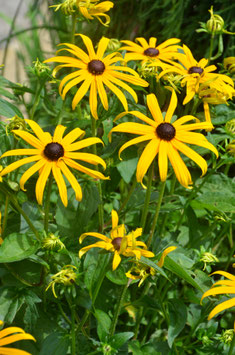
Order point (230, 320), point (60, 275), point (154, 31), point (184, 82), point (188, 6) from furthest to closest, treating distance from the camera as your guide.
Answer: point (154, 31) < point (188, 6) < point (230, 320) < point (184, 82) < point (60, 275)

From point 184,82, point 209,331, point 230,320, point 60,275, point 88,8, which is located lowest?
point 230,320

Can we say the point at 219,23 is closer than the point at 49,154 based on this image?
No

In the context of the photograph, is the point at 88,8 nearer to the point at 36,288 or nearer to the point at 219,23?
the point at 219,23

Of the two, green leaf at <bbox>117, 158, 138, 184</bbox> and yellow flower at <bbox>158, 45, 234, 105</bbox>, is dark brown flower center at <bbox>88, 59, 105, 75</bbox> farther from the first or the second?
green leaf at <bbox>117, 158, 138, 184</bbox>

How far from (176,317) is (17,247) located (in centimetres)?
38

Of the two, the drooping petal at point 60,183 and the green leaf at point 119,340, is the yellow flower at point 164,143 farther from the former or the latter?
the green leaf at point 119,340

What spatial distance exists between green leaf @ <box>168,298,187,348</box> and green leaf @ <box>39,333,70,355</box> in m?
0.21

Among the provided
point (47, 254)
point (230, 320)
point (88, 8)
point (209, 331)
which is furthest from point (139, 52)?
point (230, 320)

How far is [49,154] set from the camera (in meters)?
0.86

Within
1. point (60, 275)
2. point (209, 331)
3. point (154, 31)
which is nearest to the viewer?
point (60, 275)

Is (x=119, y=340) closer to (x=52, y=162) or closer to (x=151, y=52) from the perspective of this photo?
(x=52, y=162)

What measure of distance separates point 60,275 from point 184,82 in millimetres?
447

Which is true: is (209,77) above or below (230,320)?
above

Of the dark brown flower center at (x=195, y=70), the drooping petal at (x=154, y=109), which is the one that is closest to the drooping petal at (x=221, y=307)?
the drooping petal at (x=154, y=109)
